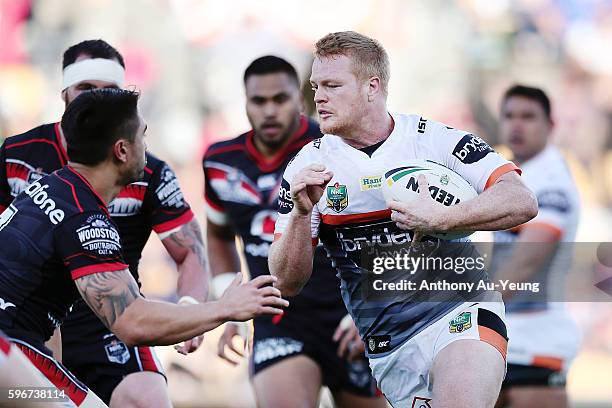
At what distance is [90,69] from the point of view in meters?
7.08

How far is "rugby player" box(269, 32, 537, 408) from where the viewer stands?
18.0 ft

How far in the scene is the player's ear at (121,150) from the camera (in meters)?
5.44

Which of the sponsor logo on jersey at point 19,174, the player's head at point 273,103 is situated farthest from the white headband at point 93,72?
the player's head at point 273,103

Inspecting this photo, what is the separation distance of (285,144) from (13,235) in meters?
3.05

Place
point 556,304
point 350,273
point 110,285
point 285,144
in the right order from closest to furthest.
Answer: point 110,285
point 350,273
point 285,144
point 556,304

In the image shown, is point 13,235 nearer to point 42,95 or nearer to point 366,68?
point 366,68

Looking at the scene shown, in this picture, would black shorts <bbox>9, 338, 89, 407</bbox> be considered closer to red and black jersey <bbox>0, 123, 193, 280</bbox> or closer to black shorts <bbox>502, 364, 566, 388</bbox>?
red and black jersey <bbox>0, 123, 193, 280</bbox>

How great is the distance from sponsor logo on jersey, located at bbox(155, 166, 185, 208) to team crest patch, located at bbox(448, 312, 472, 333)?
6.26ft

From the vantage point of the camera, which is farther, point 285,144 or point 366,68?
point 285,144

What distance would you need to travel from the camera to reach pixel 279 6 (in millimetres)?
14531

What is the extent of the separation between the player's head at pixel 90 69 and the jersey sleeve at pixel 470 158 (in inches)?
87.9

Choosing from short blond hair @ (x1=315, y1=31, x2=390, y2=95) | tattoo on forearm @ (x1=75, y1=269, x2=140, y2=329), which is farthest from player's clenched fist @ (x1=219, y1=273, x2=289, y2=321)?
short blond hair @ (x1=315, y1=31, x2=390, y2=95)

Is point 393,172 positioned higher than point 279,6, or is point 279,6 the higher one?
point 279,6

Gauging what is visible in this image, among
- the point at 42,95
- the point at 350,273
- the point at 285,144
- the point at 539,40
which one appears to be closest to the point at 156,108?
the point at 42,95
